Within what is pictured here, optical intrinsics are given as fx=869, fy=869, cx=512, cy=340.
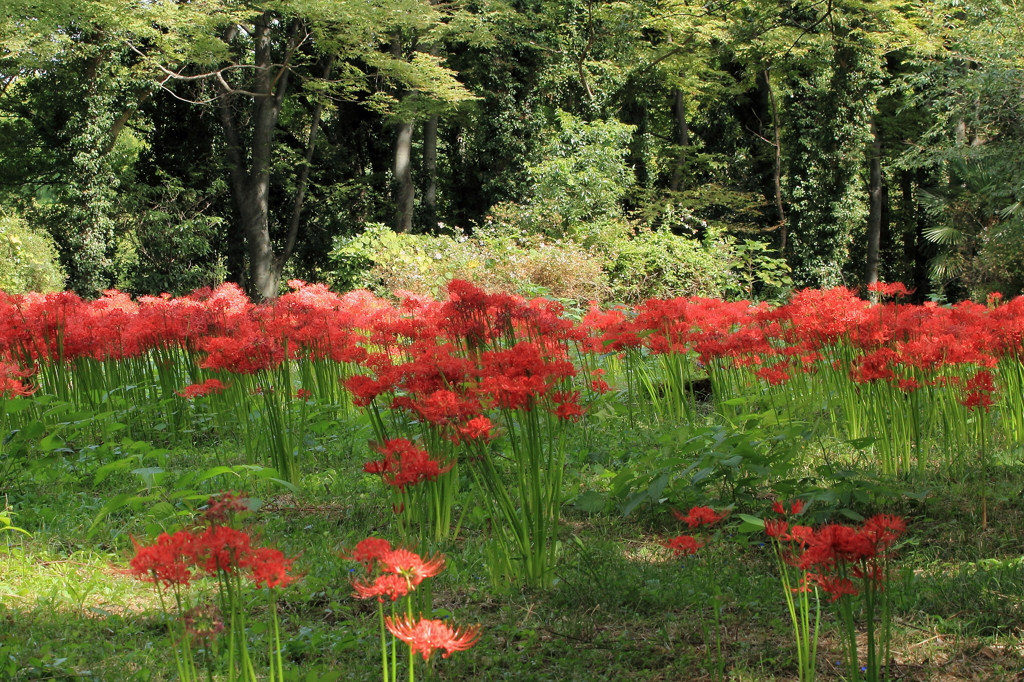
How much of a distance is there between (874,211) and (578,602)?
2063 centimetres

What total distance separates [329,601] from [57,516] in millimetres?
1596

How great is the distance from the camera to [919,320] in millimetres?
3955

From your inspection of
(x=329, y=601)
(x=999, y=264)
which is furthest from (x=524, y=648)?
(x=999, y=264)

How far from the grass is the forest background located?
25.9 feet

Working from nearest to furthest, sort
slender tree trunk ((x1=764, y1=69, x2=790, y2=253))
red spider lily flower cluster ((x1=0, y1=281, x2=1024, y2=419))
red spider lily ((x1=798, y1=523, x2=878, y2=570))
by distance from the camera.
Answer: red spider lily ((x1=798, y1=523, x2=878, y2=570)), red spider lily flower cluster ((x1=0, y1=281, x2=1024, y2=419)), slender tree trunk ((x1=764, y1=69, x2=790, y2=253))

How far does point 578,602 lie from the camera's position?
8.91ft

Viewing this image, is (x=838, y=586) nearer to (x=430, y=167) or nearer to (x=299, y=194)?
(x=299, y=194)

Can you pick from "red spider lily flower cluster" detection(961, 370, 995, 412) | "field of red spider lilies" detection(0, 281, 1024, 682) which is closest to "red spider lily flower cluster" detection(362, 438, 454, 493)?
"field of red spider lilies" detection(0, 281, 1024, 682)

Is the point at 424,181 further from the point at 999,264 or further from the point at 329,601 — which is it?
the point at 329,601

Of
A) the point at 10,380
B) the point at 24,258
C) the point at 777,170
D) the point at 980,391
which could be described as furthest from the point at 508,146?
the point at 980,391

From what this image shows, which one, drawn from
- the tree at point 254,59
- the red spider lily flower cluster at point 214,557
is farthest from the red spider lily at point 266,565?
the tree at point 254,59

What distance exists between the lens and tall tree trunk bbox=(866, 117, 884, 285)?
20.8 metres

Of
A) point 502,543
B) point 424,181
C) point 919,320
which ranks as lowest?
point 502,543

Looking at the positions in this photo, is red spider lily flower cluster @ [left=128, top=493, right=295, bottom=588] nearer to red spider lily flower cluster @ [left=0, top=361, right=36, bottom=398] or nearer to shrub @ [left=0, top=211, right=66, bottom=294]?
red spider lily flower cluster @ [left=0, top=361, right=36, bottom=398]
